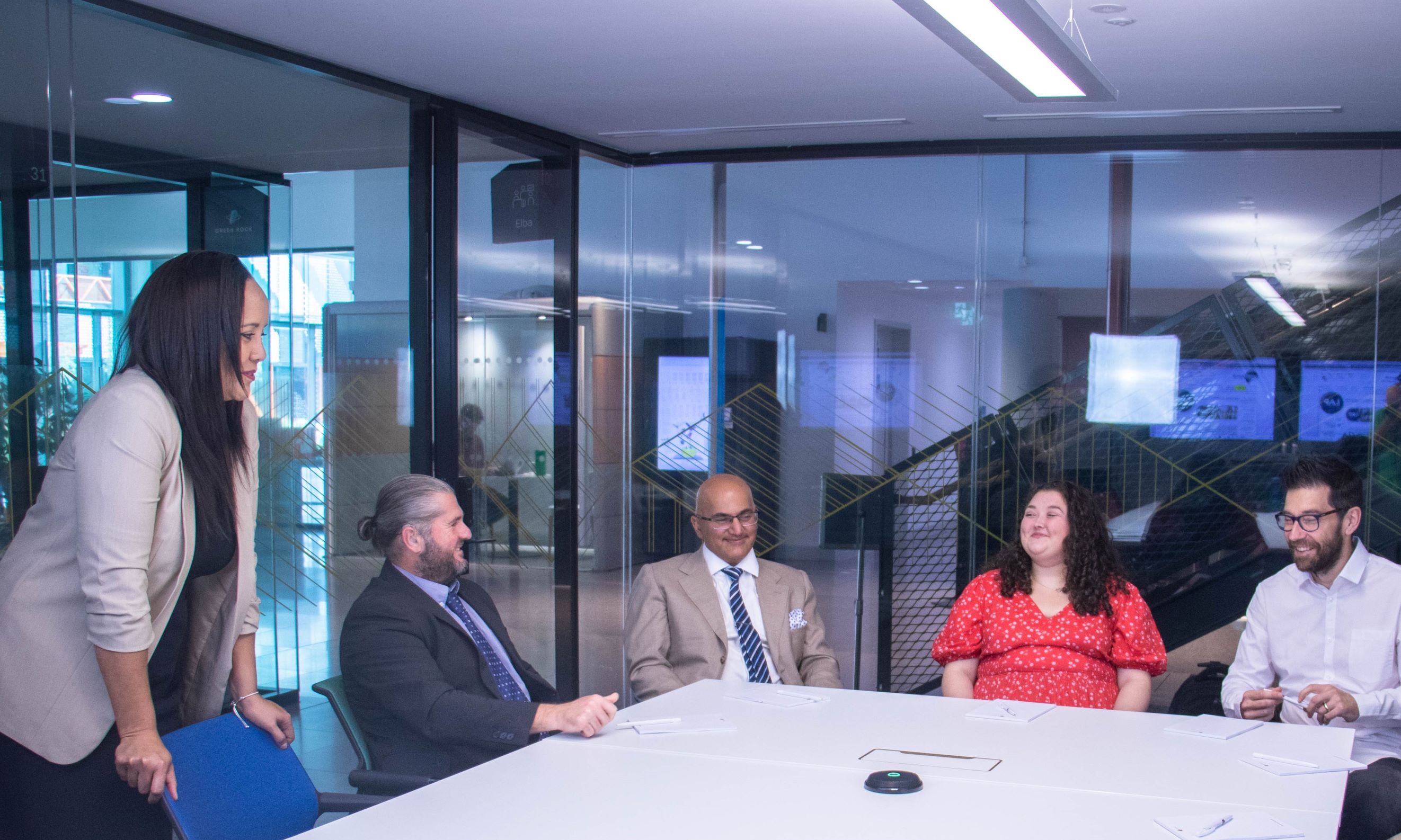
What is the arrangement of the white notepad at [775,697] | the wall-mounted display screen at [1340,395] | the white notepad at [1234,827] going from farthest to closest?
1. the wall-mounted display screen at [1340,395]
2. the white notepad at [775,697]
3. the white notepad at [1234,827]

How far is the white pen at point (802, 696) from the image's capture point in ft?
10.9

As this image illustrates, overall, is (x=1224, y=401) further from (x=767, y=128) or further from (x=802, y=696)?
(x=802, y=696)

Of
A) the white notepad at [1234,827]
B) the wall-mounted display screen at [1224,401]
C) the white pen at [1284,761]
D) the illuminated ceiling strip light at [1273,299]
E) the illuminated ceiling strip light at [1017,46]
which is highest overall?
the illuminated ceiling strip light at [1017,46]

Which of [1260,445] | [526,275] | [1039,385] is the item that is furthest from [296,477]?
[1260,445]

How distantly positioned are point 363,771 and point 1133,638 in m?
2.35

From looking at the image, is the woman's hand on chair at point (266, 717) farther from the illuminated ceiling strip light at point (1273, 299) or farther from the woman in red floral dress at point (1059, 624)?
the illuminated ceiling strip light at point (1273, 299)

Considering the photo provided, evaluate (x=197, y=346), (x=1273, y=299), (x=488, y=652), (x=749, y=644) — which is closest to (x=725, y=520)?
(x=749, y=644)

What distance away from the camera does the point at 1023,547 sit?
3.96 metres

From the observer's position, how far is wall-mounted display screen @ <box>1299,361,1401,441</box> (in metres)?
5.41

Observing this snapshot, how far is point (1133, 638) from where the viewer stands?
3.83 meters

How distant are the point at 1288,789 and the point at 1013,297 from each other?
3.60 meters

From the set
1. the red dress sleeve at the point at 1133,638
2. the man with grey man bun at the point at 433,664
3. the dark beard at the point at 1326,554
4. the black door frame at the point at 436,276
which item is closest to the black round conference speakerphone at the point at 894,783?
the man with grey man bun at the point at 433,664

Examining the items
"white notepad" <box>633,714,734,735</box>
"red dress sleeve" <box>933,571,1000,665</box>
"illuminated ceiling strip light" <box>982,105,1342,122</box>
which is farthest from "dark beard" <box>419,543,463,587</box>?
"illuminated ceiling strip light" <box>982,105,1342,122</box>

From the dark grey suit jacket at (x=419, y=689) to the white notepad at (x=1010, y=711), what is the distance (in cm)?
115
